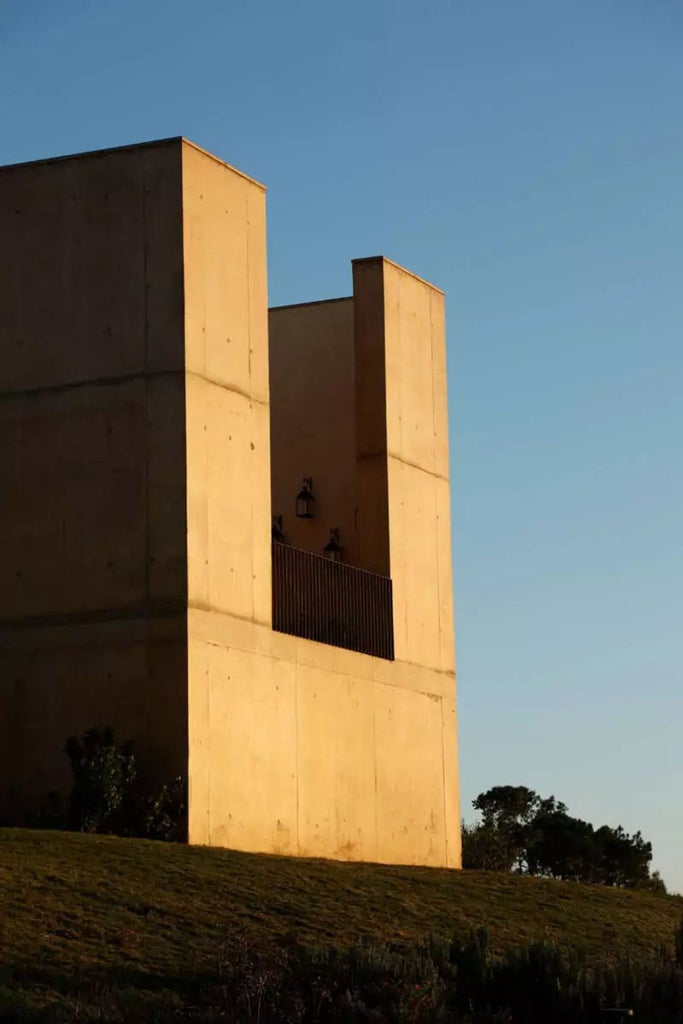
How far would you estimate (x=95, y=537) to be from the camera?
2428 cm

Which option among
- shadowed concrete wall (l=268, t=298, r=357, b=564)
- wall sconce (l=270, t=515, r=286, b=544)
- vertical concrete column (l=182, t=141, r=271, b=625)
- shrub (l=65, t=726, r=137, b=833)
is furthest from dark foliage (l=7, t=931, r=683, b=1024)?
wall sconce (l=270, t=515, r=286, b=544)

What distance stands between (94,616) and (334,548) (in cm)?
573

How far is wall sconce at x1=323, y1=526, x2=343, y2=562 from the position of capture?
2919 cm

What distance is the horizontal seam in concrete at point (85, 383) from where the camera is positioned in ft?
80.2

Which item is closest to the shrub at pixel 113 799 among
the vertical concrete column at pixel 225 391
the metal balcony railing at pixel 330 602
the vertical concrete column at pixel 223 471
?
the vertical concrete column at pixel 223 471

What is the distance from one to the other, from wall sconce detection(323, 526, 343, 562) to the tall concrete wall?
17.6ft

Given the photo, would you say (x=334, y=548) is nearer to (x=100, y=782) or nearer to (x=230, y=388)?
(x=230, y=388)

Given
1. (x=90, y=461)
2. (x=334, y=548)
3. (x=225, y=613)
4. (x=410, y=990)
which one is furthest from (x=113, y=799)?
(x=334, y=548)

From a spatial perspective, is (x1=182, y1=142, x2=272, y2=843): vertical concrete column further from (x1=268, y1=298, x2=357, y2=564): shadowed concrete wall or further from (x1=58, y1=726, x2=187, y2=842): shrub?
(x1=268, y1=298, x2=357, y2=564): shadowed concrete wall

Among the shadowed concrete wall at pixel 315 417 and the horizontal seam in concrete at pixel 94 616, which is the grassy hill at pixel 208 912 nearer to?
the horizontal seam in concrete at pixel 94 616

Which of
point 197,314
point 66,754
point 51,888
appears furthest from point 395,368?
point 51,888

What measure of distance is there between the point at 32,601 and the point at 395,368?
23.3ft

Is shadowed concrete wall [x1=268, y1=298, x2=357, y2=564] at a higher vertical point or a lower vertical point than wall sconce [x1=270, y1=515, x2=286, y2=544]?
higher

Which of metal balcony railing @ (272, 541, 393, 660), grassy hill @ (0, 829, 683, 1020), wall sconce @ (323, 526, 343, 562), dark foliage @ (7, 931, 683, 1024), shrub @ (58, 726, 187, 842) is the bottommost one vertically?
dark foliage @ (7, 931, 683, 1024)
